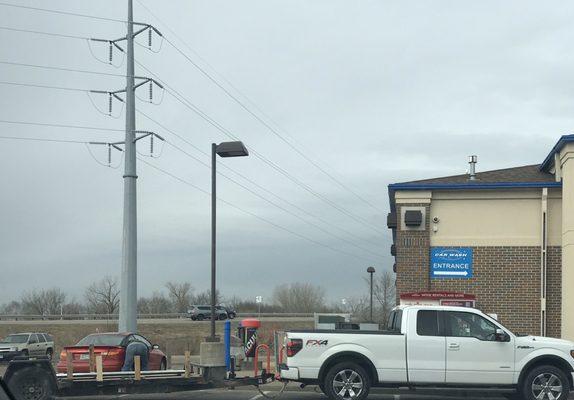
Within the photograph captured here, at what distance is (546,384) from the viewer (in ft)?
42.2

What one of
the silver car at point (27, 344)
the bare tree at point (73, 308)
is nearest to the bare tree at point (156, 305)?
the bare tree at point (73, 308)

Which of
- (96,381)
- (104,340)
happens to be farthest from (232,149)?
(96,381)

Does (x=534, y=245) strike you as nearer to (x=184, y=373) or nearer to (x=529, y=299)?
(x=529, y=299)

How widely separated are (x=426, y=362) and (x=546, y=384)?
226cm

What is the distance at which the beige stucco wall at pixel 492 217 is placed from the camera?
20766mm

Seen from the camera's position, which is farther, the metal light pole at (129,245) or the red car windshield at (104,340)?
the metal light pole at (129,245)

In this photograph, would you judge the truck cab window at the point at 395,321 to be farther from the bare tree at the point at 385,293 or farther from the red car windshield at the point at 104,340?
the bare tree at the point at 385,293

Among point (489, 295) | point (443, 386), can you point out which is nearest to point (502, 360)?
point (443, 386)

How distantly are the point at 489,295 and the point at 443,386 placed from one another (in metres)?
8.37

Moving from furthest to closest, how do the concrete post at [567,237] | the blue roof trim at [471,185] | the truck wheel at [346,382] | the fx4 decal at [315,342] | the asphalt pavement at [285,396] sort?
1. the blue roof trim at [471,185]
2. the concrete post at [567,237]
3. the asphalt pavement at [285,396]
4. the fx4 decal at [315,342]
5. the truck wheel at [346,382]

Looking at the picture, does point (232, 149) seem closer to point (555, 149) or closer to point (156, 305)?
point (555, 149)

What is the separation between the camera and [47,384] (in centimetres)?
1141

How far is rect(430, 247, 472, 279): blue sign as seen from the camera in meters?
20.9

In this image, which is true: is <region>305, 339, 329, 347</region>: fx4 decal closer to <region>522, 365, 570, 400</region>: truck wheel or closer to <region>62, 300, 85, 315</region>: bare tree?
<region>522, 365, 570, 400</region>: truck wheel
